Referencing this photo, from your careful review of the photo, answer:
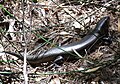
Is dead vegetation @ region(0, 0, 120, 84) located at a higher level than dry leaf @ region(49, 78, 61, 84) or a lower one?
higher

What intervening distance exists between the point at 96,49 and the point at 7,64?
1.23 metres

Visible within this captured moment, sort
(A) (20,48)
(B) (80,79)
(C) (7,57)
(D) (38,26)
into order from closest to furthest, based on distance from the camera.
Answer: (B) (80,79), (C) (7,57), (A) (20,48), (D) (38,26)

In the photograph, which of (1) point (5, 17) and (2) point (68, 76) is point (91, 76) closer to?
(2) point (68, 76)

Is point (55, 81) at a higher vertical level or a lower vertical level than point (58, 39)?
lower

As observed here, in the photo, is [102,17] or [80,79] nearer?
[80,79]

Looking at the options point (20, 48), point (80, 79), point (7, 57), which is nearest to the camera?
point (80, 79)

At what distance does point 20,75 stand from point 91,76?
899 mm

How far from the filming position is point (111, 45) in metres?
4.59

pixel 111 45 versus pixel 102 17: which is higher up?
pixel 102 17

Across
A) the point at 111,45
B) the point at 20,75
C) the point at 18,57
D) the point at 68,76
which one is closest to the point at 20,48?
the point at 18,57

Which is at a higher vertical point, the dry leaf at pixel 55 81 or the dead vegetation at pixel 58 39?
the dead vegetation at pixel 58 39

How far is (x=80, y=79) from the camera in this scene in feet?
13.3

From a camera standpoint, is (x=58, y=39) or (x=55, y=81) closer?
(x=55, y=81)

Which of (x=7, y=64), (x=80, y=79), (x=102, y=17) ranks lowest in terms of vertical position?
(x=80, y=79)
